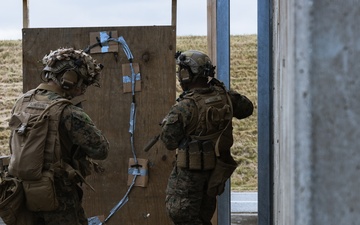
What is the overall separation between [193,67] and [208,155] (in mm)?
711

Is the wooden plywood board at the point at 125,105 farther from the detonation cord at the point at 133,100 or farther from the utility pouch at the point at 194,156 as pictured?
the utility pouch at the point at 194,156

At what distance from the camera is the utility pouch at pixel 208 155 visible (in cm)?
500

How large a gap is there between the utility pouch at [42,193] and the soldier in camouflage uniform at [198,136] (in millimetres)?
1198

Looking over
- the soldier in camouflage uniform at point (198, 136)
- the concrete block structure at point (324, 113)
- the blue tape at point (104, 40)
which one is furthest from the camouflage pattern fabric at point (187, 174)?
the concrete block structure at point (324, 113)

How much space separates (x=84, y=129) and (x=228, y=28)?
1.66 metres

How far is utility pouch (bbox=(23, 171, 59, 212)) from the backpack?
4 centimetres

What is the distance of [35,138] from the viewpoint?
4.01 meters

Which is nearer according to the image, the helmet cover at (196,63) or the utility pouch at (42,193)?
the utility pouch at (42,193)

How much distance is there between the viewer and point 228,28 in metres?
5.18

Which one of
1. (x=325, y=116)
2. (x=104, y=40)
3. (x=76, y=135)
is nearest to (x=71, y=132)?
(x=76, y=135)

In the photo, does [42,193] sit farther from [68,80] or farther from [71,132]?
[68,80]

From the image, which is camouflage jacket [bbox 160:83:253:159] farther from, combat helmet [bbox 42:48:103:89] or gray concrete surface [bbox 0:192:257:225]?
gray concrete surface [bbox 0:192:257:225]

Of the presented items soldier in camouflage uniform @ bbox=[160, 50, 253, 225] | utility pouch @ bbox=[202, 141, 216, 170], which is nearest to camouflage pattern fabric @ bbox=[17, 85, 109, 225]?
soldier in camouflage uniform @ bbox=[160, 50, 253, 225]

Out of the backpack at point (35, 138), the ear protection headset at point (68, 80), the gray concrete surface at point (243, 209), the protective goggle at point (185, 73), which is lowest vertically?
the gray concrete surface at point (243, 209)
